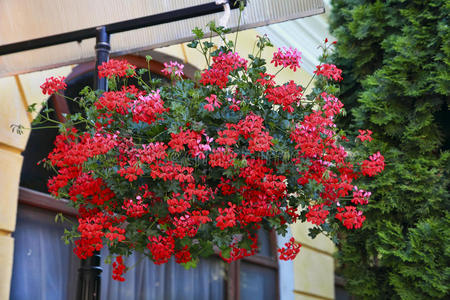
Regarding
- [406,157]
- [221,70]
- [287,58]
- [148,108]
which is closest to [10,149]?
[148,108]

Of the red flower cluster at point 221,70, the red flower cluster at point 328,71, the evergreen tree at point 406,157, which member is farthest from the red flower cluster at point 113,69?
the evergreen tree at point 406,157

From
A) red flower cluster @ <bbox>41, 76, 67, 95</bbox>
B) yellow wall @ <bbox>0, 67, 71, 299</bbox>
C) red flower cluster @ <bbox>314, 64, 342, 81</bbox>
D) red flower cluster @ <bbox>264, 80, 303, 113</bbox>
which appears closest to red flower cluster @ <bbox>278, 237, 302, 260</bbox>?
red flower cluster @ <bbox>264, 80, 303, 113</bbox>

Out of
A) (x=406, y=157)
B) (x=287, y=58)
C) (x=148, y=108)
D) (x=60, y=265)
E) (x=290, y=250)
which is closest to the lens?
(x=148, y=108)

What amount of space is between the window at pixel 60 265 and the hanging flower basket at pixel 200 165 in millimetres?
1094

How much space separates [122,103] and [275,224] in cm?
85

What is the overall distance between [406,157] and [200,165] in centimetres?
260

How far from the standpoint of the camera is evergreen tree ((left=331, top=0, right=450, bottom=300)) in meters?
4.25

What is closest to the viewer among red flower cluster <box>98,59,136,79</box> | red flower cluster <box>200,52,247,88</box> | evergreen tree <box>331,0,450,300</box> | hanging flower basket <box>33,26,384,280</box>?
hanging flower basket <box>33,26,384,280</box>

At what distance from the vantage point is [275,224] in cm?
239

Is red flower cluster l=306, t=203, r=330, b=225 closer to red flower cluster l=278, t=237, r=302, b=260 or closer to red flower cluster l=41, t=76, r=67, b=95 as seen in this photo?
red flower cluster l=278, t=237, r=302, b=260

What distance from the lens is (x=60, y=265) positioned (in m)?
4.14

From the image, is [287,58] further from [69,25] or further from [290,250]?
[69,25]

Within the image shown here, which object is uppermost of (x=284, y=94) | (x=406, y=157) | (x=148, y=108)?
(x=406, y=157)

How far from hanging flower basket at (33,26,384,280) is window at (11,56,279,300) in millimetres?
1094
